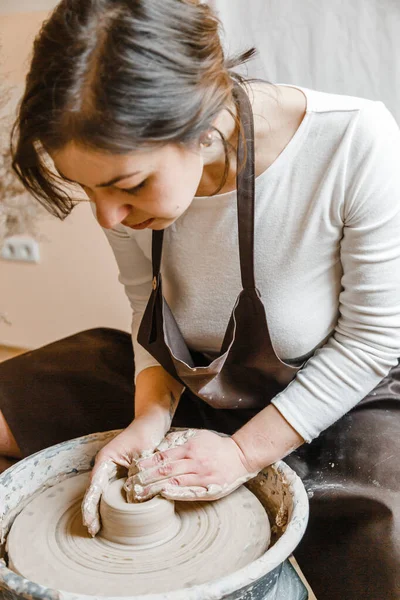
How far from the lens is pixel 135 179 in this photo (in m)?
0.87

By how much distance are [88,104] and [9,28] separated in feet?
5.43

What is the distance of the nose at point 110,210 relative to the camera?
91cm

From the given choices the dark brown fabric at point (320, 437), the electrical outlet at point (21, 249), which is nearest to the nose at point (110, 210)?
the dark brown fabric at point (320, 437)

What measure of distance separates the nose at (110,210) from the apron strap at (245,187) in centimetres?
23

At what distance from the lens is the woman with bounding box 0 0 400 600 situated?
0.84 metres

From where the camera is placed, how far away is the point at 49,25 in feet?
2.82

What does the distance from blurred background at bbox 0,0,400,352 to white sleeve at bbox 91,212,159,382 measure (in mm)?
418

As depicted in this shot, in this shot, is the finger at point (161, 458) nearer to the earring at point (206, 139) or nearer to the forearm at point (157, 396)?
the forearm at point (157, 396)

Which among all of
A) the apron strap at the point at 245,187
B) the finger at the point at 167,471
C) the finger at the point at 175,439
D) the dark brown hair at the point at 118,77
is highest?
the dark brown hair at the point at 118,77

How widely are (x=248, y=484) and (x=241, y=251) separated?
0.41 metres

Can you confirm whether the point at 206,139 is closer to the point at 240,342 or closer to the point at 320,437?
the point at 240,342

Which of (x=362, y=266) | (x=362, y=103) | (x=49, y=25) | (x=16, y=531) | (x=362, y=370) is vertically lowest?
(x=16, y=531)

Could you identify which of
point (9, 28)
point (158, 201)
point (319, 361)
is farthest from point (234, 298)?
point (9, 28)

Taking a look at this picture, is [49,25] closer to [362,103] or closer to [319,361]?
[362,103]
